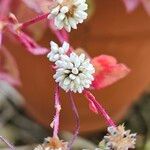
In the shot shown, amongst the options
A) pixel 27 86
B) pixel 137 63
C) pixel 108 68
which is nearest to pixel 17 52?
pixel 27 86

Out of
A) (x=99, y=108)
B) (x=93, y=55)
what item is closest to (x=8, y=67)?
(x=93, y=55)

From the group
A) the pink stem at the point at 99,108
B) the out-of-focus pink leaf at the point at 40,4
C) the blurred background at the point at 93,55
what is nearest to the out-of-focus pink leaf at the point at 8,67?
the blurred background at the point at 93,55

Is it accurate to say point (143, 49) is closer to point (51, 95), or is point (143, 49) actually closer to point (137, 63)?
point (137, 63)

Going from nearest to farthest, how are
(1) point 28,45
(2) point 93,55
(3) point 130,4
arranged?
1. (1) point 28,45
2. (3) point 130,4
3. (2) point 93,55

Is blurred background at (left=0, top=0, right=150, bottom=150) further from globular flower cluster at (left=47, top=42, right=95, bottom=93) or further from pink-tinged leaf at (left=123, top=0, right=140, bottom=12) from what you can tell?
globular flower cluster at (left=47, top=42, right=95, bottom=93)

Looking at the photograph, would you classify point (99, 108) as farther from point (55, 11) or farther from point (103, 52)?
point (103, 52)

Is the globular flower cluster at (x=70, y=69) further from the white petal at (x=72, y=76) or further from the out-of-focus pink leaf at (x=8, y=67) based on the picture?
the out-of-focus pink leaf at (x=8, y=67)

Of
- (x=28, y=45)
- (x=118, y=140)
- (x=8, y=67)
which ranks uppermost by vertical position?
(x=8, y=67)
